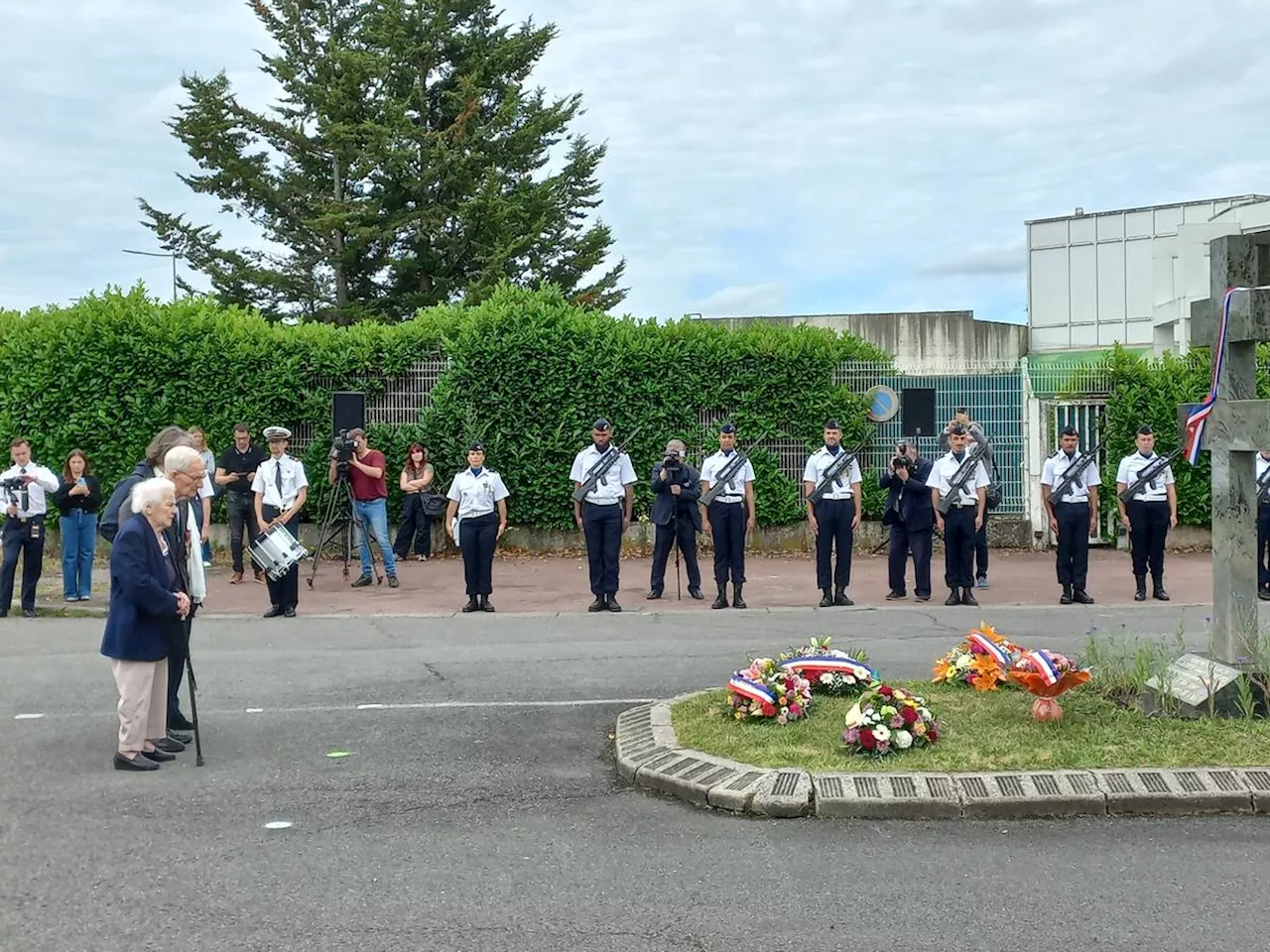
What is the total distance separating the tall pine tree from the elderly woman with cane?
89.0 ft

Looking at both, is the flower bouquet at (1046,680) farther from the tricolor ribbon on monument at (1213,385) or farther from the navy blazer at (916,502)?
the navy blazer at (916,502)

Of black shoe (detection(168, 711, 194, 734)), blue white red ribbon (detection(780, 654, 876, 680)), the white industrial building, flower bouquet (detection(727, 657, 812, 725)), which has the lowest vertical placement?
black shoe (detection(168, 711, 194, 734))

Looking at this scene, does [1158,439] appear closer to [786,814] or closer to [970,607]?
[970,607]

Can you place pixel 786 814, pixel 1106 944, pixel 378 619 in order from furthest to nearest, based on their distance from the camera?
pixel 378 619 → pixel 786 814 → pixel 1106 944

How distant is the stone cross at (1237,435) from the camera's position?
748cm

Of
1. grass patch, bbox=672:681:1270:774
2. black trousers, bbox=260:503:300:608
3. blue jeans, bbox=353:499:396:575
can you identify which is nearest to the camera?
grass patch, bbox=672:681:1270:774

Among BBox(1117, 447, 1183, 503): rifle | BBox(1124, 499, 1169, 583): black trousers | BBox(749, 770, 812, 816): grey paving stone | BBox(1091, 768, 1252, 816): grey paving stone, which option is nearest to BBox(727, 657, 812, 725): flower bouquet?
BBox(749, 770, 812, 816): grey paving stone

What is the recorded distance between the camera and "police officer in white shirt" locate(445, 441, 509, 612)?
46.2 feet

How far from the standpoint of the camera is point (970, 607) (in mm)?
14016

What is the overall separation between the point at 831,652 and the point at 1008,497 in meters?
12.0

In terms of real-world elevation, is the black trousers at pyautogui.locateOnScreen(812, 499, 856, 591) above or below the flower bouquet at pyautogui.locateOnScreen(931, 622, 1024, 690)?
above

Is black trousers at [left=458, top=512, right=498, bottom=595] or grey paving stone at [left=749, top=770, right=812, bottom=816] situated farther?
black trousers at [left=458, top=512, right=498, bottom=595]

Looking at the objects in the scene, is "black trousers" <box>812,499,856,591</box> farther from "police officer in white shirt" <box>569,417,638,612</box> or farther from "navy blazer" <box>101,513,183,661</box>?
"navy blazer" <box>101,513,183,661</box>

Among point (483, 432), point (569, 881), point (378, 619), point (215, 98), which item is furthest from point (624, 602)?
point (215, 98)
